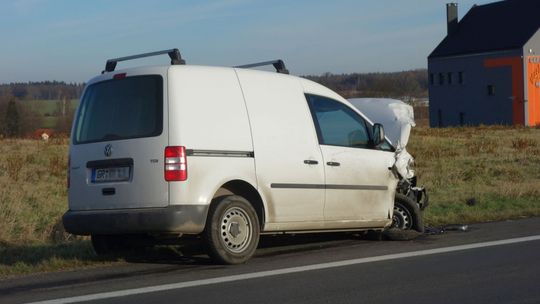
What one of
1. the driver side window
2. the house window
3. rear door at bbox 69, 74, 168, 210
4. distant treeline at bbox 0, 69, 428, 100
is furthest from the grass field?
the house window

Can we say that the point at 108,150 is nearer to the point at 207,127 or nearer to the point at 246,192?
the point at 207,127

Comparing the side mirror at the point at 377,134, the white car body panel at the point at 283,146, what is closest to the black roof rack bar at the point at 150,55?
the white car body panel at the point at 283,146

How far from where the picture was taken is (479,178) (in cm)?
1884

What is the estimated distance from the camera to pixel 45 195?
16.3m

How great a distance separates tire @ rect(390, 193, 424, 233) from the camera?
1086 cm

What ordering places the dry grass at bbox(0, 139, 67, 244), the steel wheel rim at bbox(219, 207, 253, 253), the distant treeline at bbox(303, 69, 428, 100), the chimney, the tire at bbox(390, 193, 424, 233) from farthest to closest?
the chimney, the distant treeline at bbox(303, 69, 428, 100), the dry grass at bbox(0, 139, 67, 244), the tire at bbox(390, 193, 424, 233), the steel wheel rim at bbox(219, 207, 253, 253)

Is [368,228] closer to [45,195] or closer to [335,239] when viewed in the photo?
[335,239]

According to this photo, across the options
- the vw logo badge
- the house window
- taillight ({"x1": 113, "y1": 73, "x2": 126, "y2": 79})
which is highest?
the house window

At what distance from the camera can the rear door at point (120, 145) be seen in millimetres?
8359

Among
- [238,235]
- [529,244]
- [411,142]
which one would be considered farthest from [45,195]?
[411,142]

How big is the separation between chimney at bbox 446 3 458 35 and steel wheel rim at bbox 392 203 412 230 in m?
68.4

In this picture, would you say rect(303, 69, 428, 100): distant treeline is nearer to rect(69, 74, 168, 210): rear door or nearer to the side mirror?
the side mirror

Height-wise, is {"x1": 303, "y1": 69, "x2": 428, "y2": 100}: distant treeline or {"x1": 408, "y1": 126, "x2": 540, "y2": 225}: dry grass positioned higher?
{"x1": 303, "y1": 69, "x2": 428, "y2": 100}: distant treeline

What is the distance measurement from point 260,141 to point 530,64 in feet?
198
